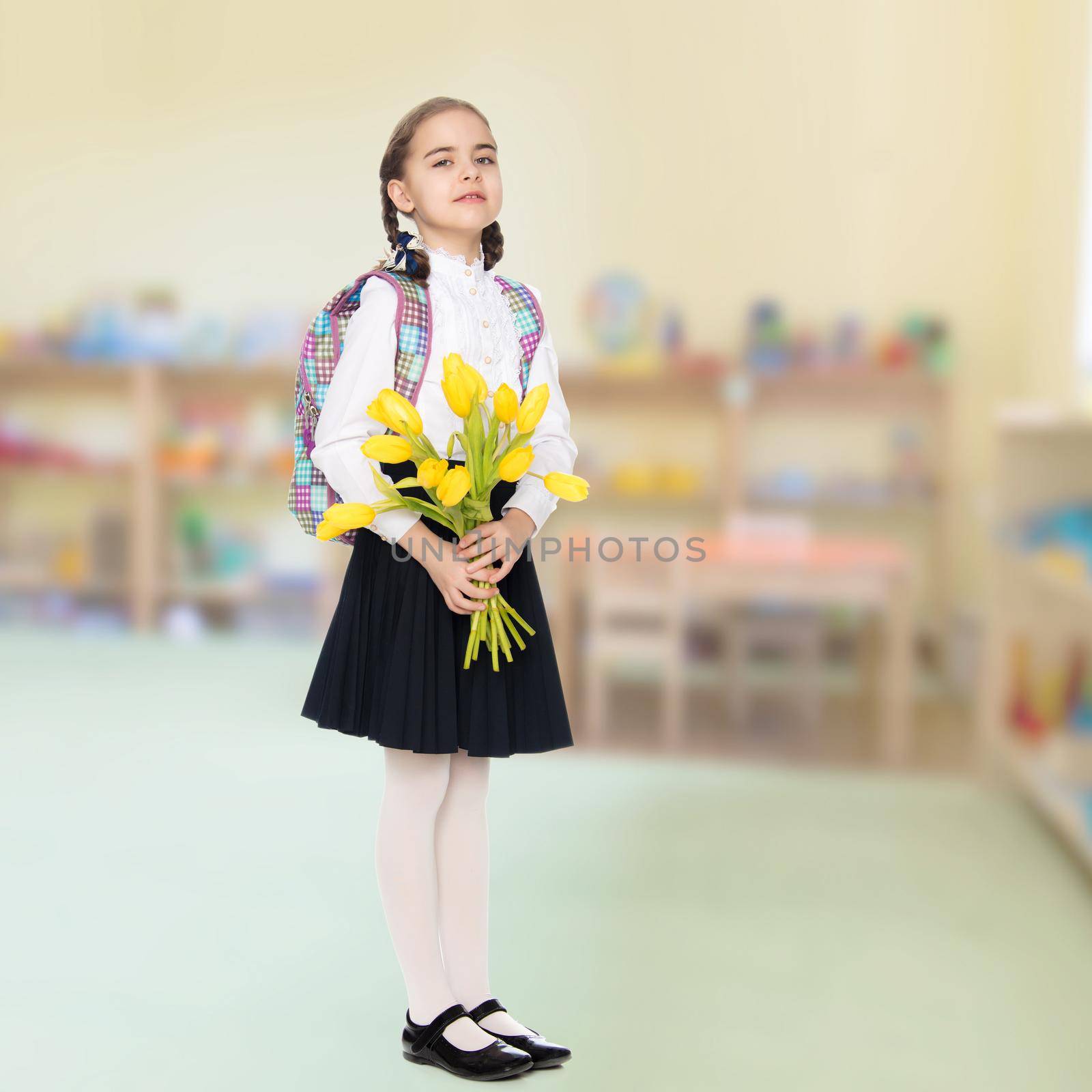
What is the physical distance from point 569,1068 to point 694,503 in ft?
10.3

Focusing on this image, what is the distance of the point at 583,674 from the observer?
11.1 feet

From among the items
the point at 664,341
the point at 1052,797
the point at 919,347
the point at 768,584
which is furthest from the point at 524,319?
the point at 919,347

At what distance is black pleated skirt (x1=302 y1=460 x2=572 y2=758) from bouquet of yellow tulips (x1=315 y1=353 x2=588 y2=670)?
0.11 ft

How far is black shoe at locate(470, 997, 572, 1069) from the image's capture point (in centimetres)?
128

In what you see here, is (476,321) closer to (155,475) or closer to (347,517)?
(347,517)

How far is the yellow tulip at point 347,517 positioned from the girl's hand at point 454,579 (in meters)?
0.08

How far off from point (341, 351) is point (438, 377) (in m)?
0.10

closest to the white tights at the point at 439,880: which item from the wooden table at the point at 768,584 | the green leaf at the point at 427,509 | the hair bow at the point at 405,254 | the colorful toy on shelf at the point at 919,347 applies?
the green leaf at the point at 427,509

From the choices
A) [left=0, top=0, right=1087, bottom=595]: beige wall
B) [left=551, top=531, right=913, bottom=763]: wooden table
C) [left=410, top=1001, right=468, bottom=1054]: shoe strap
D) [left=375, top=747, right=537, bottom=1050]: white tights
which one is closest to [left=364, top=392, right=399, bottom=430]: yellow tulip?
[left=375, top=747, right=537, bottom=1050]: white tights

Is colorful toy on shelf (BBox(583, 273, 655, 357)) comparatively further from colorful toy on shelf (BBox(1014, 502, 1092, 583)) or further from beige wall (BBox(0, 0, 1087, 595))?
colorful toy on shelf (BBox(1014, 502, 1092, 583))

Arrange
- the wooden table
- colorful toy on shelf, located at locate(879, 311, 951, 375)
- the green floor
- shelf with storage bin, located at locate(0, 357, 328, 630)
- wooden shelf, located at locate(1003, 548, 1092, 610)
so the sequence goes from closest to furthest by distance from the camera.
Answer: the green floor < wooden shelf, located at locate(1003, 548, 1092, 610) < the wooden table < colorful toy on shelf, located at locate(879, 311, 951, 375) < shelf with storage bin, located at locate(0, 357, 328, 630)

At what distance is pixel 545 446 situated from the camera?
48.4 inches

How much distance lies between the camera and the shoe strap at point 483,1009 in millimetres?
1285

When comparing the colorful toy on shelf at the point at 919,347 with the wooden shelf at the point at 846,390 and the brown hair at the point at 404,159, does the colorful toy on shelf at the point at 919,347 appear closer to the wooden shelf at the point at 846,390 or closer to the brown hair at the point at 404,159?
the wooden shelf at the point at 846,390
